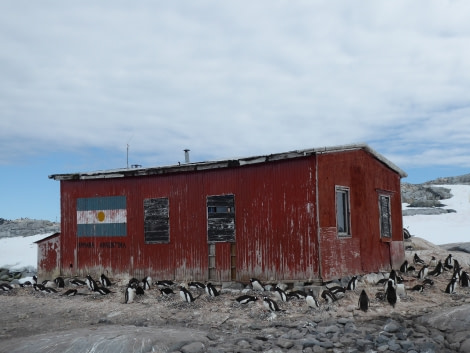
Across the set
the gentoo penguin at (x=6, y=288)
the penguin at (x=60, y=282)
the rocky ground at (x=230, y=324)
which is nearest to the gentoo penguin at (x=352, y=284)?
the rocky ground at (x=230, y=324)

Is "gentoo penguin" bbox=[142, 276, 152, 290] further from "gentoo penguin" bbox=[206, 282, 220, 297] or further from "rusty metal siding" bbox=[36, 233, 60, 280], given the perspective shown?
"rusty metal siding" bbox=[36, 233, 60, 280]

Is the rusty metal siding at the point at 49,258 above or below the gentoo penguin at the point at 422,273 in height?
above

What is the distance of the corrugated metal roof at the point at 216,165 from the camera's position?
51.2 ft

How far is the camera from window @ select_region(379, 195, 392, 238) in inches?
749

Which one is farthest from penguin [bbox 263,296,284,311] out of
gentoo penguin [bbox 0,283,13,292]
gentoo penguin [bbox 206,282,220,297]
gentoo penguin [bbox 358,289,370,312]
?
gentoo penguin [bbox 0,283,13,292]

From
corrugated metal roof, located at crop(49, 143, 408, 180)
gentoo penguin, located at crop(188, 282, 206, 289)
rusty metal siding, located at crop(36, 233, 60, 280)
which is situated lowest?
gentoo penguin, located at crop(188, 282, 206, 289)

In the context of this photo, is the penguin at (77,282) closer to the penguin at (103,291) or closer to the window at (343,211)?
the penguin at (103,291)

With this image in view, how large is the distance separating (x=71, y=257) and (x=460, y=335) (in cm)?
A: 1439

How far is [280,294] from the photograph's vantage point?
14266 millimetres

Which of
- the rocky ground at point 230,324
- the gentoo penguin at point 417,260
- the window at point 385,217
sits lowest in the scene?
the rocky ground at point 230,324

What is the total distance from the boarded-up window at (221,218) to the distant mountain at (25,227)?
29092 millimetres

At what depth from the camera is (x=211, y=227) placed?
1717cm

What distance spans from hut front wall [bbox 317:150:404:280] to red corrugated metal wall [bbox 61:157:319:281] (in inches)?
19.4

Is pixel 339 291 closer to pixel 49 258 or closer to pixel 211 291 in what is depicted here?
pixel 211 291
